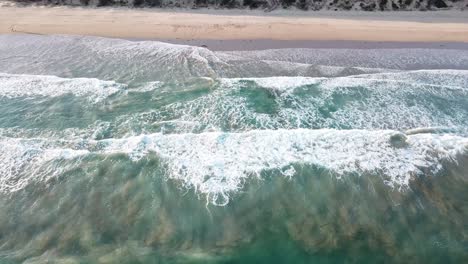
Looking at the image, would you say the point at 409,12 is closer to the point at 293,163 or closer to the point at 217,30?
the point at 217,30

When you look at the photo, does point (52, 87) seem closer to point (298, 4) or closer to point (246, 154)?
point (246, 154)

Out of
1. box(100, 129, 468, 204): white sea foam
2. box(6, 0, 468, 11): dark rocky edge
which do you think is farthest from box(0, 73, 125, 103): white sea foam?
box(6, 0, 468, 11): dark rocky edge

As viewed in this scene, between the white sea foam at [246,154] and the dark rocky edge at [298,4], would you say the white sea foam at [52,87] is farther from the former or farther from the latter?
the dark rocky edge at [298,4]

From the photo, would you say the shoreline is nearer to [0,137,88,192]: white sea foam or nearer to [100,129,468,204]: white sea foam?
[100,129,468,204]: white sea foam

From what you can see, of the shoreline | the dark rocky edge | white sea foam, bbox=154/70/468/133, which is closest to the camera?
white sea foam, bbox=154/70/468/133

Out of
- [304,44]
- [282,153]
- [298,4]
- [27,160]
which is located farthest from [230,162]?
[298,4]

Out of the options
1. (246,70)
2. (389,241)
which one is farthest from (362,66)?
(389,241)

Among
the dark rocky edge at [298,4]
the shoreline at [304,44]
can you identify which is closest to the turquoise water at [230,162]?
the shoreline at [304,44]
